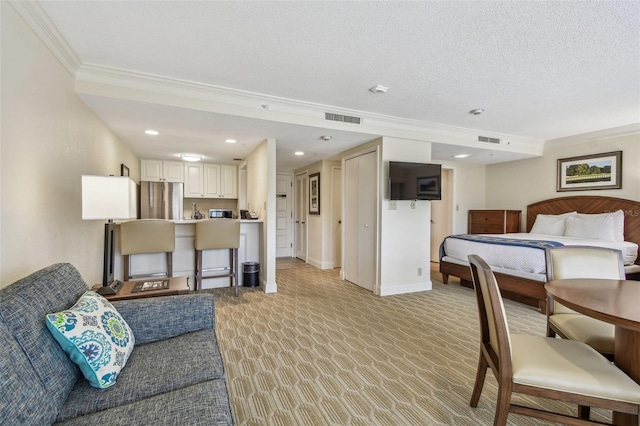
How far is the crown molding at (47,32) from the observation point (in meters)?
1.72

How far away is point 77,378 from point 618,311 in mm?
2459

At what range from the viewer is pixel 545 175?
18.1ft

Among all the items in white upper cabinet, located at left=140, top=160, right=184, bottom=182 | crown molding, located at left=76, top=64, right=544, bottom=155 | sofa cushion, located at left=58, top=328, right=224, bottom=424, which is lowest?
sofa cushion, located at left=58, top=328, right=224, bottom=424

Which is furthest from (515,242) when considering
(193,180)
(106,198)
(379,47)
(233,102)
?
(193,180)

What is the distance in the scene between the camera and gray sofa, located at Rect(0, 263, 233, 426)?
97cm

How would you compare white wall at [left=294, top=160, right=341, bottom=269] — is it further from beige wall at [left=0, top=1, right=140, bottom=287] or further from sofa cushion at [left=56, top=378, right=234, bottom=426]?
sofa cushion at [left=56, top=378, right=234, bottom=426]

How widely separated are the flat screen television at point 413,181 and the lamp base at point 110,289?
329 centimetres

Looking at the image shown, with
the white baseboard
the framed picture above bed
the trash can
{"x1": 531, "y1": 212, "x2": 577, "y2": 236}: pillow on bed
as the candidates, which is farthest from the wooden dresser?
the trash can

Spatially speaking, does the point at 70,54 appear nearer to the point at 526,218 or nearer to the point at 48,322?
the point at 48,322

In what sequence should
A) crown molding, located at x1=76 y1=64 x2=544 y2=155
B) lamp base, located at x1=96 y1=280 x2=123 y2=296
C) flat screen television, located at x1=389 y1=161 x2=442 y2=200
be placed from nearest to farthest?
lamp base, located at x1=96 y1=280 x2=123 y2=296 → crown molding, located at x1=76 y1=64 x2=544 y2=155 → flat screen television, located at x1=389 y1=161 x2=442 y2=200

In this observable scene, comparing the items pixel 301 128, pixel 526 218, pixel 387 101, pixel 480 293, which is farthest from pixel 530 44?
pixel 526 218

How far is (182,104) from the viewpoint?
290 cm

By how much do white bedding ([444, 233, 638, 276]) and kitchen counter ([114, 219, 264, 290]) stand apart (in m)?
3.14

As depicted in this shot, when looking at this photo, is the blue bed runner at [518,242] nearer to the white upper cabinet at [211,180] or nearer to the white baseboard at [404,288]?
the white baseboard at [404,288]
